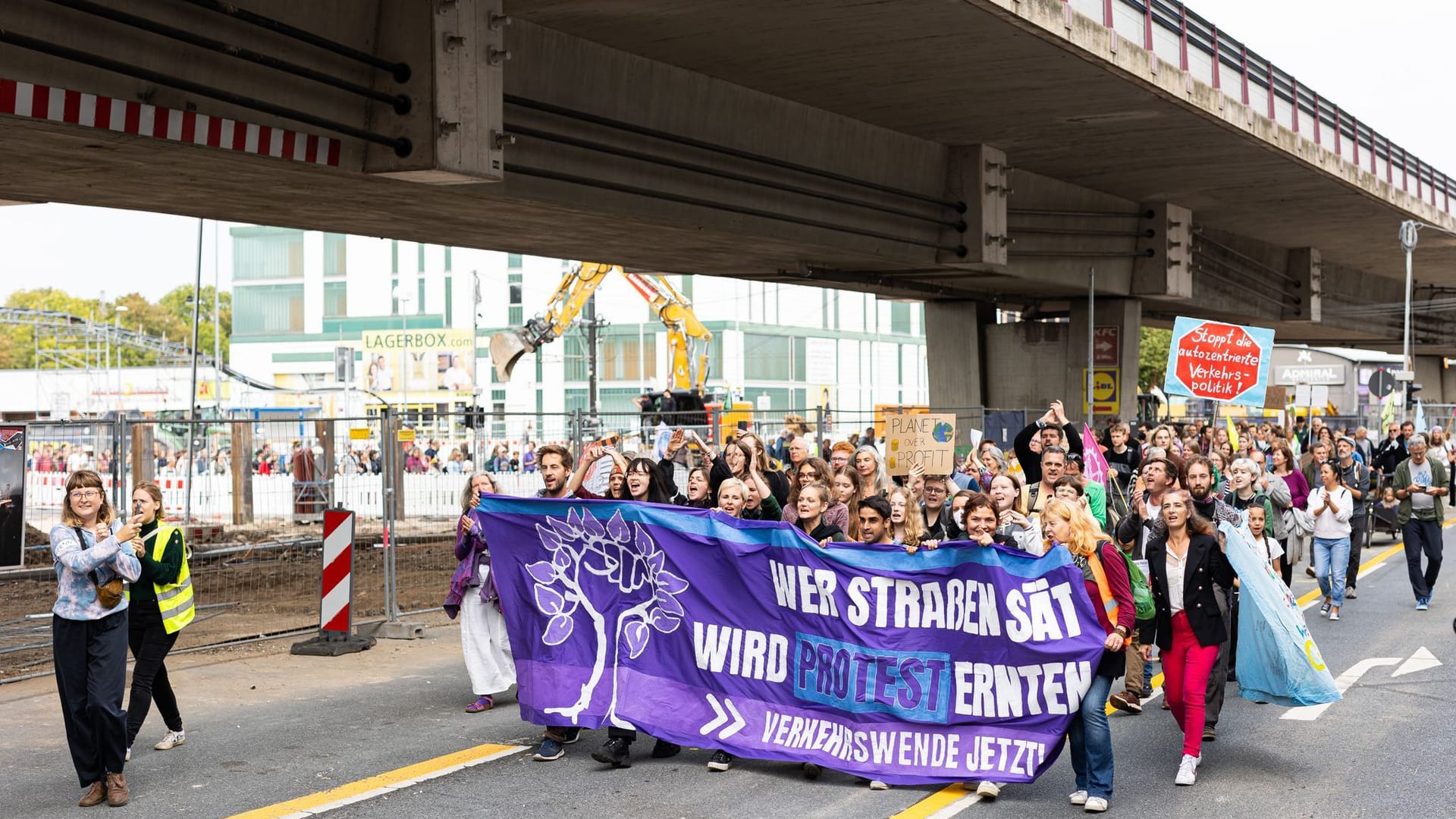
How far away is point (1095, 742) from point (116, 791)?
510 cm

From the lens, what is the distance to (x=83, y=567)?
7.86m

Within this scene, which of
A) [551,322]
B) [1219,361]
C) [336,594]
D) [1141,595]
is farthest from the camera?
[551,322]

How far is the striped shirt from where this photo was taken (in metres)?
7.87

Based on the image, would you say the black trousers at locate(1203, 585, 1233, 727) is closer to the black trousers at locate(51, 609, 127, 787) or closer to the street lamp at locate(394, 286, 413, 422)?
the black trousers at locate(51, 609, 127, 787)

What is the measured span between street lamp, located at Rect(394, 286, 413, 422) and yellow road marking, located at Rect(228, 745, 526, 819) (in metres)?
61.6

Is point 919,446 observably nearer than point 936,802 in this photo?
No

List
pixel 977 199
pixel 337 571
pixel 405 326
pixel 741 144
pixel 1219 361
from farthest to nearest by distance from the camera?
pixel 405 326
pixel 977 199
pixel 1219 361
pixel 741 144
pixel 337 571

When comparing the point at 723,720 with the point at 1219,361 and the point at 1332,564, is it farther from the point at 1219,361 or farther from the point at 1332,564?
the point at 1219,361

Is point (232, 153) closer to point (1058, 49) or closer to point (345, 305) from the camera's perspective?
point (1058, 49)

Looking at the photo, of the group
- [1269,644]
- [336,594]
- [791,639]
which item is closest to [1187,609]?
[1269,644]

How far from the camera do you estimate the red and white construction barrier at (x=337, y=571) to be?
41.8ft

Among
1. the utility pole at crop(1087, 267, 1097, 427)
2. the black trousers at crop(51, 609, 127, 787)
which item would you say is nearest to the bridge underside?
the utility pole at crop(1087, 267, 1097, 427)

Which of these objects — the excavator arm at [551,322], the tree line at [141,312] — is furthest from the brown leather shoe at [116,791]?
the tree line at [141,312]

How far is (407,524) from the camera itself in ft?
67.0
